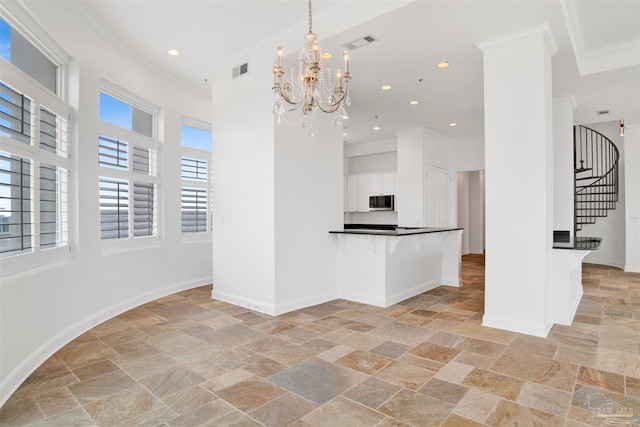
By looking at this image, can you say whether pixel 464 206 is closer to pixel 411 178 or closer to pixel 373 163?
pixel 373 163

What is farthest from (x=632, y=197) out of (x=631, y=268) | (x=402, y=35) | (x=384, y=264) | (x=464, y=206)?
(x=402, y=35)

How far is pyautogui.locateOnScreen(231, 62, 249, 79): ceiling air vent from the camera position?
4664 millimetres

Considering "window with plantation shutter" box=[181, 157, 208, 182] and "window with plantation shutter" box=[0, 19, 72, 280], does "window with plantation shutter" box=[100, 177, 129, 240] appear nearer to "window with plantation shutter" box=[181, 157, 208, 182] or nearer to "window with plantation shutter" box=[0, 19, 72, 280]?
"window with plantation shutter" box=[0, 19, 72, 280]

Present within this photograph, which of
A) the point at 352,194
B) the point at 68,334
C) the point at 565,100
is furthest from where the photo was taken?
the point at 352,194

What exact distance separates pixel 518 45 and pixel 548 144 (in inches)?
40.2

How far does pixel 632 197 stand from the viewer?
746cm

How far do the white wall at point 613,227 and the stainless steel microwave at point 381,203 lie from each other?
452cm

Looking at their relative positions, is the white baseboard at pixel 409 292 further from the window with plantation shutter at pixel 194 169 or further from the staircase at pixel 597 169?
the staircase at pixel 597 169

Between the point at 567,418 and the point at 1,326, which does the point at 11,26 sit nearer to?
the point at 1,326

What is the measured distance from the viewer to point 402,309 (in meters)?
4.57

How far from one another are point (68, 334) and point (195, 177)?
306 cm

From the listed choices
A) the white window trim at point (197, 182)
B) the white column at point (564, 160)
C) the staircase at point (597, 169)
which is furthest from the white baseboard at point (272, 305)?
the staircase at point (597, 169)

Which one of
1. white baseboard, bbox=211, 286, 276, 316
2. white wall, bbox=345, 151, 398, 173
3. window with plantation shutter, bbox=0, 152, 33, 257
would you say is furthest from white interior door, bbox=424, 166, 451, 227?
window with plantation shutter, bbox=0, 152, 33, 257

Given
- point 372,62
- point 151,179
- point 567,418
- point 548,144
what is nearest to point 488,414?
point 567,418
